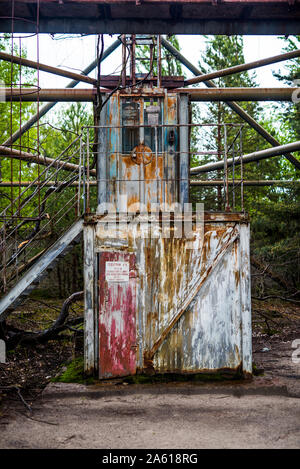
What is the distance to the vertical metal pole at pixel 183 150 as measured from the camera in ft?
27.4

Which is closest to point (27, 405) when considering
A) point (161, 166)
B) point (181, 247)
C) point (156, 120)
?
point (181, 247)

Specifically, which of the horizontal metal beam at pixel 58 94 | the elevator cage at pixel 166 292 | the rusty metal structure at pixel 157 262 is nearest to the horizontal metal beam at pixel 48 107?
the horizontal metal beam at pixel 58 94

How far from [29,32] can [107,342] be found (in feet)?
16.4

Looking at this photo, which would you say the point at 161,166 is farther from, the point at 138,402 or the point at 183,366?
the point at 138,402

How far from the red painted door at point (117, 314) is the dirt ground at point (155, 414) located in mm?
329

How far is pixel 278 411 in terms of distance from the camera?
589cm

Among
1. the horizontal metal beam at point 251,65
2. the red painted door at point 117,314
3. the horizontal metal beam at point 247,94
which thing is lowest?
the red painted door at point 117,314

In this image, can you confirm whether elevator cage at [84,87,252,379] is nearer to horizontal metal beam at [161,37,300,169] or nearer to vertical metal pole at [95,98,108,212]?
vertical metal pole at [95,98,108,212]

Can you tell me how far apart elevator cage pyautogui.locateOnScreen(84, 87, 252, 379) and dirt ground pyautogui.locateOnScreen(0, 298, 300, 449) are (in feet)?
1.40

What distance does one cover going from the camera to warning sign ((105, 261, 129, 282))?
7105mm

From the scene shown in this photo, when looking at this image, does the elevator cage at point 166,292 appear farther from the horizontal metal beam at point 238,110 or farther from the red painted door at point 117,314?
the horizontal metal beam at point 238,110

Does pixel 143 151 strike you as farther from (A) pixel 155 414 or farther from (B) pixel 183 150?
(A) pixel 155 414

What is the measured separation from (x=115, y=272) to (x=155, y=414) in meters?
2.26
